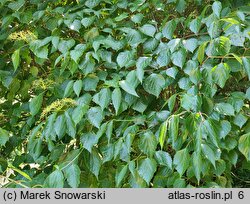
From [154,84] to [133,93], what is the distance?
103 millimetres

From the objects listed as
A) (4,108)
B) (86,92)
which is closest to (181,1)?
(86,92)

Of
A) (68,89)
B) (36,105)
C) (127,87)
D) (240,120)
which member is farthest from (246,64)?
(36,105)

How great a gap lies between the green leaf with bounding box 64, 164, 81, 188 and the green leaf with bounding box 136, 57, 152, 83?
377 millimetres

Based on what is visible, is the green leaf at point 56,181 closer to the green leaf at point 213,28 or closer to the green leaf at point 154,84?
the green leaf at point 154,84

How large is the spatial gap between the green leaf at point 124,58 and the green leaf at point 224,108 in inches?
14.4

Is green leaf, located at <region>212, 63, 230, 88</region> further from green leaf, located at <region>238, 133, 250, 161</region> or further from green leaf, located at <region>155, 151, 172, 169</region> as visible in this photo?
green leaf, located at <region>155, 151, 172, 169</region>

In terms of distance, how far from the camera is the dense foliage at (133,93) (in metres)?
1.29

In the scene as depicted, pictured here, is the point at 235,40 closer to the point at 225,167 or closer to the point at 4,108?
the point at 225,167

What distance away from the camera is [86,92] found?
150 centimetres

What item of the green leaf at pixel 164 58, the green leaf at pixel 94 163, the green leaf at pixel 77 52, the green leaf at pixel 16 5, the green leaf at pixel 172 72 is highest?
the green leaf at pixel 16 5

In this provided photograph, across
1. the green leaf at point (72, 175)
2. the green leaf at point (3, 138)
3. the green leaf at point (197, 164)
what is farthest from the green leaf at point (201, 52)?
the green leaf at point (3, 138)

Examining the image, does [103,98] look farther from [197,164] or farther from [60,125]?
[197,164]

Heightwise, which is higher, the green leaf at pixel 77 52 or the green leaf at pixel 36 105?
the green leaf at pixel 77 52
